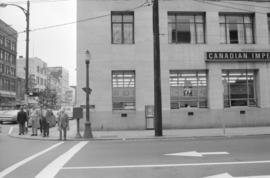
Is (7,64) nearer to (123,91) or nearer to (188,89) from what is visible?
(123,91)

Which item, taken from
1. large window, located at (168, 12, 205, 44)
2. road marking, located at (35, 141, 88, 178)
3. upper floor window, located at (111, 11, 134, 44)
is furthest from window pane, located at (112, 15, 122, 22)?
road marking, located at (35, 141, 88, 178)

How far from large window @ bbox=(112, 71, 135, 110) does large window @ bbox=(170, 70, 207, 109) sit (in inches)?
116

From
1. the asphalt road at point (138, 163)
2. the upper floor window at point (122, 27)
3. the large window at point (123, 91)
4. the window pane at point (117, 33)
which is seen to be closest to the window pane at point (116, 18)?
the upper floor window at point (122, 27)

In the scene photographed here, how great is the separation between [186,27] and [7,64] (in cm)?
6303

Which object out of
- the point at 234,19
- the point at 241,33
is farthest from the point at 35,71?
the point at 241,33

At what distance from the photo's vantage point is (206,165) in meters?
9.05

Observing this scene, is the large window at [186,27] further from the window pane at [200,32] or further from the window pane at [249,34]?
the window pane at [249,34]

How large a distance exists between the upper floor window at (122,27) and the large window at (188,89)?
417 cm

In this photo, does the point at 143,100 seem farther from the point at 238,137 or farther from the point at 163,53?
the point at 238,137

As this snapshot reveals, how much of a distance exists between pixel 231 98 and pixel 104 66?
31.7ft

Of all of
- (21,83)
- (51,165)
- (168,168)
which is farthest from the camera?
(21,83)

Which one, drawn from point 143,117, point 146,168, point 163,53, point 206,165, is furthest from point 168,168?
point 163,53

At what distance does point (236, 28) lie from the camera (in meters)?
24.3

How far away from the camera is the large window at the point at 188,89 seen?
23062 mm
